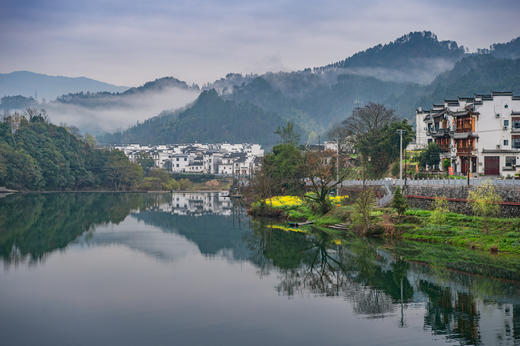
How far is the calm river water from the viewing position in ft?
78.7

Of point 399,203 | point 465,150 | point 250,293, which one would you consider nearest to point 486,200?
point 399,203

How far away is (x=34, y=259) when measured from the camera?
4194 centimetres

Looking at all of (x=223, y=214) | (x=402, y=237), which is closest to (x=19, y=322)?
(x=402, y=237)

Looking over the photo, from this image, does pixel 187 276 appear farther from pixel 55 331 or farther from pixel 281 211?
pixel 281 211

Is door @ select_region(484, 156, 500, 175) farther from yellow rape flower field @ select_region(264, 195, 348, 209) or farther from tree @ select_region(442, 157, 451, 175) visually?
yellow rape flower field @ select_region(264, 195, 348, 209)

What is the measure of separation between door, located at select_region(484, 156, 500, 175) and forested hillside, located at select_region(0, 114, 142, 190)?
305ft

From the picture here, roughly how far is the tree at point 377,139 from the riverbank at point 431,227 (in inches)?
458

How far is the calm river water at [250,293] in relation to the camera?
24.0 metres

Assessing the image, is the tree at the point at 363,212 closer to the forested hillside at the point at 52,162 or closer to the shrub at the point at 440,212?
the shrub at the point at 440,212

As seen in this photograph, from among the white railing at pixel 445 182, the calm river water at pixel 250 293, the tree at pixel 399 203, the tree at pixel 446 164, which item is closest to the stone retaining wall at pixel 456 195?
the white railing at pixel 445 182

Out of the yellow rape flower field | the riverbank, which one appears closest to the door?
the riverbank

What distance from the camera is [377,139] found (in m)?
74.6

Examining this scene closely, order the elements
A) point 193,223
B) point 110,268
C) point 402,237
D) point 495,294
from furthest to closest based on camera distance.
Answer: point 193,223 < point 402,237 < point 110,268 < point 495,294

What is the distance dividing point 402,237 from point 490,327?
22499 millimetres
